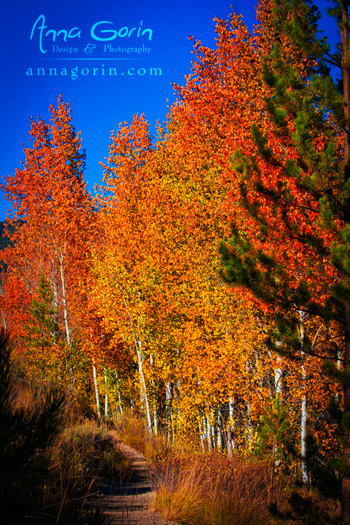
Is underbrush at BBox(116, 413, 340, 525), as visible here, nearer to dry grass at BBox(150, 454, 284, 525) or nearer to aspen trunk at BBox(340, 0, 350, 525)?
dry grass at BBox(150, 454, 284, 525)

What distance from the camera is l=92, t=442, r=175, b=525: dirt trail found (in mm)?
5442

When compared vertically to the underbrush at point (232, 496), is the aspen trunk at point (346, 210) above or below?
above

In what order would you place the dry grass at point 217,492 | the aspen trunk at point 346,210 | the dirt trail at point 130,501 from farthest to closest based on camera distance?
the dry grass at point 217,492, the aspen trunk at point 346,210, the dirt trail at point 130,501

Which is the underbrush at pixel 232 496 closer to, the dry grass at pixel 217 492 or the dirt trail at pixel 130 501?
the dry grass at pixel 217 492

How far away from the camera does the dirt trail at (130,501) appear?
5.44 metres

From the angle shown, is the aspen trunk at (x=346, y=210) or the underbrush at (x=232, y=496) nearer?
the aspen trunk at (x=346, y=210)

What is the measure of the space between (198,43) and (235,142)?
419 cm

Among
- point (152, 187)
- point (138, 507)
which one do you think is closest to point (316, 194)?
point (138, 507)

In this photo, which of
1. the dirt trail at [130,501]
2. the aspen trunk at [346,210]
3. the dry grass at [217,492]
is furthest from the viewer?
the dry grass at [217,492]

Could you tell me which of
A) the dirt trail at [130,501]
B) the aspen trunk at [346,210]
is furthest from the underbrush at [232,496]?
the aspen trunk at [346,210]

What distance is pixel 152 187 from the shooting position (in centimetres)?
1461

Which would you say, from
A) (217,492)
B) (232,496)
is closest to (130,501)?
(217,492)

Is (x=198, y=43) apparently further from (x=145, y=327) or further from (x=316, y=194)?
(x=145, y=327)

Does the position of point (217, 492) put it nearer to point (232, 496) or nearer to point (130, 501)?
point (232, 496)
